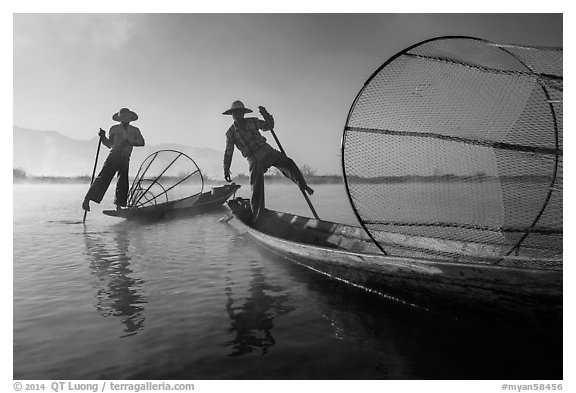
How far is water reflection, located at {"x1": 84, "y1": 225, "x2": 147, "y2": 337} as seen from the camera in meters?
4.10

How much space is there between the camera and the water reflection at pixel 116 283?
4.10 metres

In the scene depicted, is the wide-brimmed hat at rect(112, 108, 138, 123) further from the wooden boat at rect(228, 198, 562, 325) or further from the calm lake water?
the wooden boat at rect(228, 198, 562, 325)

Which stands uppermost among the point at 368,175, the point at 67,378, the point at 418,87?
the point at 418,87

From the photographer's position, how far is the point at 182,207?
13.7 metres

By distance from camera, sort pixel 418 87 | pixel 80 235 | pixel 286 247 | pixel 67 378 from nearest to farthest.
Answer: pixel 67 378 → pixel 418 87 → pixel 286 247 → pixel 80 235

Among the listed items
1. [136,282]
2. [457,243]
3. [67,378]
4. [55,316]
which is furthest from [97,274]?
[457,243]

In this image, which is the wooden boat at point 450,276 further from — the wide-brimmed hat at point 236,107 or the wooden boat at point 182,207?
the wooden boat at point 182,207

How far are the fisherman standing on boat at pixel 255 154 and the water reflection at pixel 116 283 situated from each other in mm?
2869

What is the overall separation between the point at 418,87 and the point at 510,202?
2044 millimetres

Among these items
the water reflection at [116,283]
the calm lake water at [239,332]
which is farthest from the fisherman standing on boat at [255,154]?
the water reflection at [116,283]

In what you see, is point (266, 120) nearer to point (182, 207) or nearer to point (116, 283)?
point (116, 283)

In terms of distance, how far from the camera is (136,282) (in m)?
5.39

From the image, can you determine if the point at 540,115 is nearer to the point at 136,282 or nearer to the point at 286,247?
the point at 286,247

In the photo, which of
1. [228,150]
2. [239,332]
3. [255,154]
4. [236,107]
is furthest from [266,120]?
[239,332]
